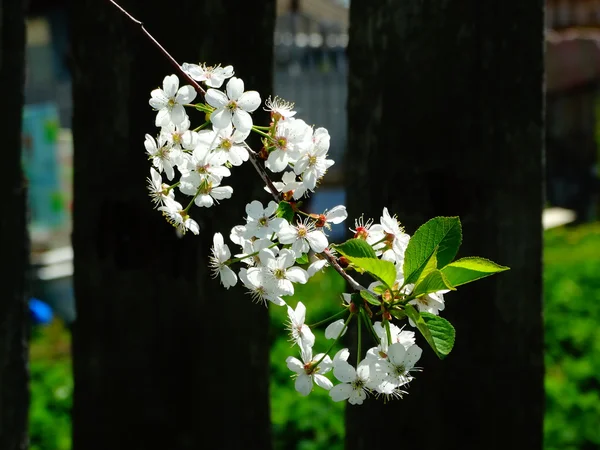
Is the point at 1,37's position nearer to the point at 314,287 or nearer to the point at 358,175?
the point at 358,175

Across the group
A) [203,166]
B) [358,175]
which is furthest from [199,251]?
[203,166]

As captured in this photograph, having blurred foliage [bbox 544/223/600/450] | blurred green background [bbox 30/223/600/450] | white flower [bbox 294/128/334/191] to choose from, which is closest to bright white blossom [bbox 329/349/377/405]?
white flower [bbox 294/128/334/191]

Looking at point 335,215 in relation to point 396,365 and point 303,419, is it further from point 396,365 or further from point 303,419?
point 303,419

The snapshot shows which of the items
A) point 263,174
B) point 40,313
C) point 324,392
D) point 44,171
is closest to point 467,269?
point 263,174

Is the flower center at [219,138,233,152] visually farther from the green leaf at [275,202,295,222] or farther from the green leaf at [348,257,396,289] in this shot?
the green leaf at [348,257,396,289]

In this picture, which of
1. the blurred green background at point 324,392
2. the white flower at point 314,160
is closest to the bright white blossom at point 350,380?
the white flower at point 314,160

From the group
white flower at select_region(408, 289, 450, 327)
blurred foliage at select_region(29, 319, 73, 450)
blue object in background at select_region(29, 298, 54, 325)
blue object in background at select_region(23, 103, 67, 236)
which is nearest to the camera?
white flower at select_region(408, 289, 450, 327)
